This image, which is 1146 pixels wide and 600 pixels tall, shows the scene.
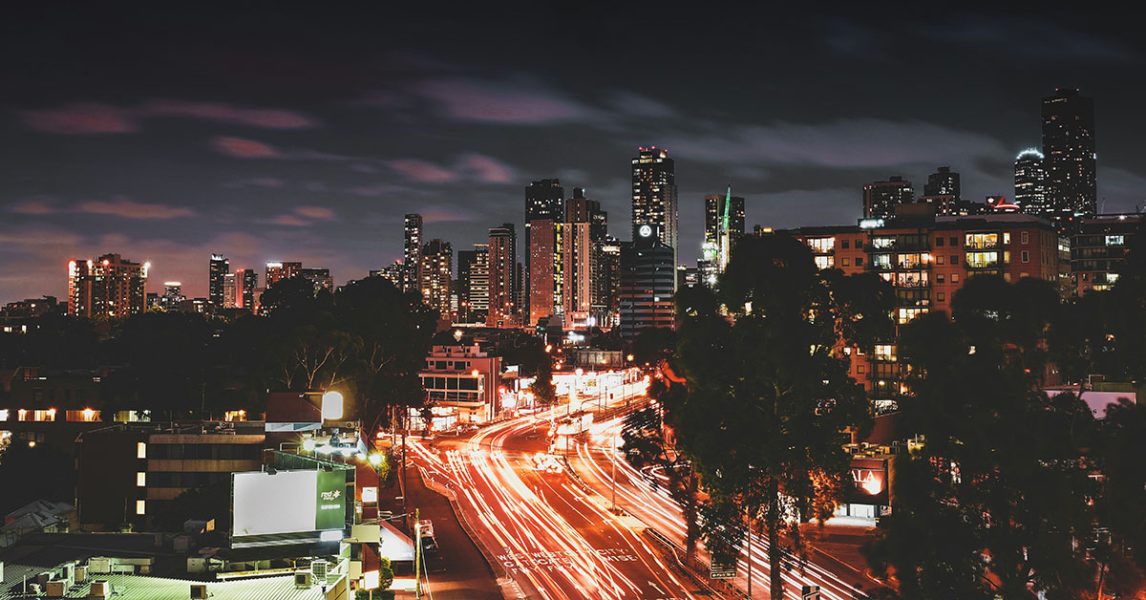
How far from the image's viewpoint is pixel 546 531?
50969 mm

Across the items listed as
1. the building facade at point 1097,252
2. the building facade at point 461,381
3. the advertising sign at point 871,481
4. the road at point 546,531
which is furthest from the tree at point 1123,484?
the building facade at point 1097,252

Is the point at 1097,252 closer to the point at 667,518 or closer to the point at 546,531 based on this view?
the point at 667,518

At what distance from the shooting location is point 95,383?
233 ft

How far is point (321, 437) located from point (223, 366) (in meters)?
49.4

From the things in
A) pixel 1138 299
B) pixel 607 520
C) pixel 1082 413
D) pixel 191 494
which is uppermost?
pixel 1138 299

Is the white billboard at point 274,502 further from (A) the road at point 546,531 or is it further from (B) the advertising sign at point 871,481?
(B) the advertising sign at point 871,481

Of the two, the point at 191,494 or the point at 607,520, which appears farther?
the point at 607,520

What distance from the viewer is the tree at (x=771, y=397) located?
1080 inches

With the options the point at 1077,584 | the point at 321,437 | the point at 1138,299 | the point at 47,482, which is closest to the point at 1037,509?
the point at 1077,584

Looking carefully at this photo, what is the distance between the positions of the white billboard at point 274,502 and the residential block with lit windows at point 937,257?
7032cm

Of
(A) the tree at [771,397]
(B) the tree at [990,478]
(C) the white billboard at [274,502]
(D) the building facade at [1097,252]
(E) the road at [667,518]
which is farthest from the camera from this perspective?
(D) the building facade at [1097,252]

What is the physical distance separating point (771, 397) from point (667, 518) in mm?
28197

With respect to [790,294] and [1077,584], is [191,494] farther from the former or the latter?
[1077,584]

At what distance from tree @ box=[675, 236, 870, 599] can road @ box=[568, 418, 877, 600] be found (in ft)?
23.7
